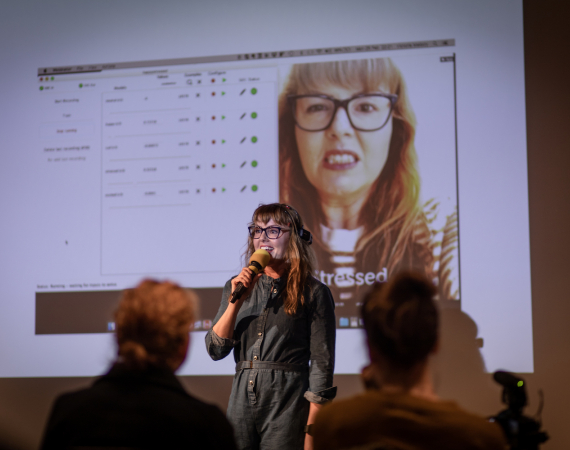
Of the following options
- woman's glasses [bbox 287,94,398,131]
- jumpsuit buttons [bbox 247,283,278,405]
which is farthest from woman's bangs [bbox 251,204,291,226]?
woman's glasses [bbox 287,94,398,131]

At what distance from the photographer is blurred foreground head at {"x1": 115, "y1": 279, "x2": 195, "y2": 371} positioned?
122cm

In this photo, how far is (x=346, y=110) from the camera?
316 cm

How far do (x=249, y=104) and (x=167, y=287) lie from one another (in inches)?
87.3

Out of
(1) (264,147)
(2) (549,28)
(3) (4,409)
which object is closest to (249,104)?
(1) (264,147)

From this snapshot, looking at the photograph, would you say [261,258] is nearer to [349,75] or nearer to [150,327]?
[150,327]

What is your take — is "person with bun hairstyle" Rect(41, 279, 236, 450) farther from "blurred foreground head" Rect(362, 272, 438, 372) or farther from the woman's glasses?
the woman's glasses

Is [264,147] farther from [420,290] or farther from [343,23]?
[420,290]

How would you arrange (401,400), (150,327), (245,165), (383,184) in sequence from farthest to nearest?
(245,165) < (383,184) < (150,327) < (401,400)

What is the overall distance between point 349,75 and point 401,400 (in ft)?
8.05

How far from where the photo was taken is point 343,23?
324cm

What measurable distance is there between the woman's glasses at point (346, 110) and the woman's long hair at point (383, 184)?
5cm

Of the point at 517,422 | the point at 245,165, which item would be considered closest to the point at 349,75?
the point at 245,165

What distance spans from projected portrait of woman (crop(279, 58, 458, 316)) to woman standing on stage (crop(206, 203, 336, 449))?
932 mm

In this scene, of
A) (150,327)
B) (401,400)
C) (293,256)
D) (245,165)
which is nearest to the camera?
(401,400)
